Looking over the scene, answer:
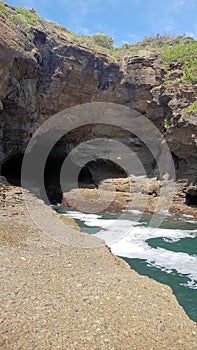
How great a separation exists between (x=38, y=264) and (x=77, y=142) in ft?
90.1

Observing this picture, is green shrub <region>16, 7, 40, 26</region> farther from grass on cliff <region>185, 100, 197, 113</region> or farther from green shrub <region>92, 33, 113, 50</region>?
grass on cliff <region>185, 100, 197, 113</region>

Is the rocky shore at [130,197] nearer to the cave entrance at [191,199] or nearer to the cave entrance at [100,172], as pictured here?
the cave entrance at [191,199]

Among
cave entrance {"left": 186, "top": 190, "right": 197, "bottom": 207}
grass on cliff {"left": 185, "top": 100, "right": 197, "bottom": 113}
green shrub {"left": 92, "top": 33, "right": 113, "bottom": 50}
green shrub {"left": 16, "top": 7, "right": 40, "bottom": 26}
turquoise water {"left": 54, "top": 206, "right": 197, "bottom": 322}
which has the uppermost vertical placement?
green shrub {"left": 92, "top": 33, "right": 113, "bottom": 50}

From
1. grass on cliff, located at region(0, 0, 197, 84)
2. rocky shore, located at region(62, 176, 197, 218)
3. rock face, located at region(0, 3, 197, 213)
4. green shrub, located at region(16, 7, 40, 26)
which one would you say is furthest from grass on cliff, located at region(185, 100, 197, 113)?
green shrub, located at region(16, 7, 40, 26)

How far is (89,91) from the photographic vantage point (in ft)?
104

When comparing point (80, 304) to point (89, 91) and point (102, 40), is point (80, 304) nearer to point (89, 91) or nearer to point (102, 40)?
point (89, 91)

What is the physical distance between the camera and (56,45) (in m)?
29.3

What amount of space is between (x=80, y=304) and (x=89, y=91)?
1057 inches

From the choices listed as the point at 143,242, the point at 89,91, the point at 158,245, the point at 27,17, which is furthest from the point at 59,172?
the point at 158,245

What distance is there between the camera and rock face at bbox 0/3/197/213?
27234 millimetres

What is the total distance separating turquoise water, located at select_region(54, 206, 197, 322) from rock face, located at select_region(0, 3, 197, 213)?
834cm

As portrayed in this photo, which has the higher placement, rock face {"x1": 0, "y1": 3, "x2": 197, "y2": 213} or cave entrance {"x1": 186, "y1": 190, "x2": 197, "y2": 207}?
rock face {"x1": 0, "y1": 3, "x2": 197, "y2": 213}

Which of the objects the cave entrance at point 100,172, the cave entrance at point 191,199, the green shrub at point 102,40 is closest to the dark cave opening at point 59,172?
the cave entrance at point 100,172

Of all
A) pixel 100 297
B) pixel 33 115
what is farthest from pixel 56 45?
pixel 100 297
